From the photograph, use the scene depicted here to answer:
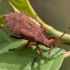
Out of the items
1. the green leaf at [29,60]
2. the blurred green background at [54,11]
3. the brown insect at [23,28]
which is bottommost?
Answer: the green leaf at [29,60]

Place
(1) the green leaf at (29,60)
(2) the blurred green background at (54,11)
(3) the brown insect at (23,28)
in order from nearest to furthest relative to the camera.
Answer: (1) the green leaf at (29,60)
(3) the brown insect at (23,28)
(2) the blurred green background at (54,11)

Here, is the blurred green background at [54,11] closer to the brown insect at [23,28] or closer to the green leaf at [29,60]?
the brown insect at [23,28]

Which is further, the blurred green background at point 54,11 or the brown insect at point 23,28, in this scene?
the blurred green background at point 54,11

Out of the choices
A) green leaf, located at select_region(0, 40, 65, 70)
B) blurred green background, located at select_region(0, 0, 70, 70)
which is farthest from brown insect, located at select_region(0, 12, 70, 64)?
blurred green background, located at select_region(0, 0, 70, 70)

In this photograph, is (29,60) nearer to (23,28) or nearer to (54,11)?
(23,28)

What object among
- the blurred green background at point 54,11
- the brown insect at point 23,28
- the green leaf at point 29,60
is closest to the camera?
the green leaf at point 29,60

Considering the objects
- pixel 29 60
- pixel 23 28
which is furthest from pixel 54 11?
pixel 29 60

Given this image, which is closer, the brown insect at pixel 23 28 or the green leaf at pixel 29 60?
the green leaf at pixel 29 60

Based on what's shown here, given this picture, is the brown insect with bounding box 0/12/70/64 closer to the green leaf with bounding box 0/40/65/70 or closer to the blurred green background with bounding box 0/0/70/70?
the green leaf with bounding box 0/40/65/70

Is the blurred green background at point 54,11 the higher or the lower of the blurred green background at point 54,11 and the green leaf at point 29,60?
the higher

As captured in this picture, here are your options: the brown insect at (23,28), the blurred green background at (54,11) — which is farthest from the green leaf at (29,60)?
the blurred green background at (54,11)
